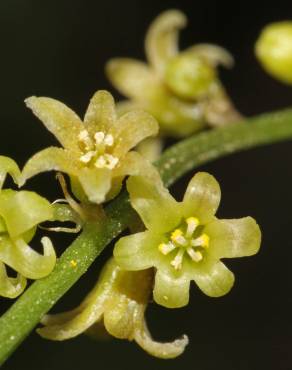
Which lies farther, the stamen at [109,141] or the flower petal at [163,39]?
the flower petal at [163,39]

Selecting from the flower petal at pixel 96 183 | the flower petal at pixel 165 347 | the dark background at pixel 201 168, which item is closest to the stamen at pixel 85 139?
the flower petal at pixel 96 183

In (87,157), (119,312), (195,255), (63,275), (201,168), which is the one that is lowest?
(201,168)

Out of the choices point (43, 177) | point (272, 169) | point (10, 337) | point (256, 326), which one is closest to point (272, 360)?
point (256, 326)

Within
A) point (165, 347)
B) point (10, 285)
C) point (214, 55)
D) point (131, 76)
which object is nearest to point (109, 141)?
point (10, 285)

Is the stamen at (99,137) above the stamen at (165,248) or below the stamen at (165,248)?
above

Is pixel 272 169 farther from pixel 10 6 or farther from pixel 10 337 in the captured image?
pixel 10 337

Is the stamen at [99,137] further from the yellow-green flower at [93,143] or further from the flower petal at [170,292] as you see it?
the flower petal at [170,292]

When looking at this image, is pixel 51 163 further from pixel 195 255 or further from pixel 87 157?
pixel 195 255
